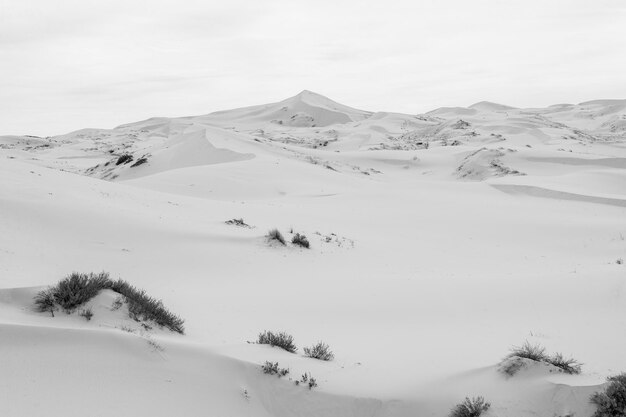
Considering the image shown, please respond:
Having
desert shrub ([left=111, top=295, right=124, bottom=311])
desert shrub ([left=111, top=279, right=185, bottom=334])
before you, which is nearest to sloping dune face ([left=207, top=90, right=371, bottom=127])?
desert shrub ([left=111, top=279, right=185, bottom=334])

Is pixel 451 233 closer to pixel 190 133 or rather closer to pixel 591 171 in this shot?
pixel 591 171

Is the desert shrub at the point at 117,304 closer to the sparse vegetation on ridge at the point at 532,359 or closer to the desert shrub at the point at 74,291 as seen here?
the desert shrub at the point at 74,291

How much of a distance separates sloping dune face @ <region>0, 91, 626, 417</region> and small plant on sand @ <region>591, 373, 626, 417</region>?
0.07 m

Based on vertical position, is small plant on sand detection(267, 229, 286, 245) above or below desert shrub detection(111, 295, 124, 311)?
below

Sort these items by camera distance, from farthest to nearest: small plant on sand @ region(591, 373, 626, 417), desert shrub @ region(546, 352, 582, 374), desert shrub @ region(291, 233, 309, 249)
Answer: desert shrub @ region(291, 233, 309, 249) < desert shrub @ region(546, 352, 582, 374) < small plant on sand @ region(591, 373, 626, 417)

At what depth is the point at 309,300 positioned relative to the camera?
6.48m

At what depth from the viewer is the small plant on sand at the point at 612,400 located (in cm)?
361

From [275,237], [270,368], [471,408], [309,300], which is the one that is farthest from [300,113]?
[471,408]

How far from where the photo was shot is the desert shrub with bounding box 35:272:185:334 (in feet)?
14.0

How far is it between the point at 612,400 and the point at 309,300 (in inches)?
140

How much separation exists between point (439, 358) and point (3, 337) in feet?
11.2

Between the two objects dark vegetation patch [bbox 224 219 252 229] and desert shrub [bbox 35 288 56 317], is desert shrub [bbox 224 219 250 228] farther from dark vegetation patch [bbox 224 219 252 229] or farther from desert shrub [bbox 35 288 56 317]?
desert shrub [bbox 35 288 56 317]

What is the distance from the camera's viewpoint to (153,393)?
3.64 meters

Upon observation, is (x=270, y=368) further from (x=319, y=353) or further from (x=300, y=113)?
(x=300, y=113)
